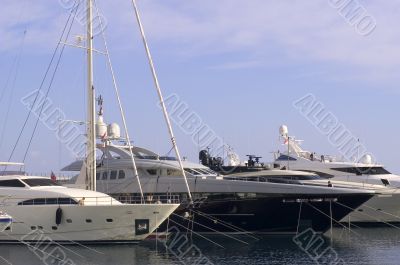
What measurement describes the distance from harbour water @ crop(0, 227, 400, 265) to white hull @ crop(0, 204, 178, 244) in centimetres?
48

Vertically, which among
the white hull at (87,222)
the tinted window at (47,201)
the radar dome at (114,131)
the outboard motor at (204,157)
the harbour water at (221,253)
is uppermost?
the radar dome at (114,131)

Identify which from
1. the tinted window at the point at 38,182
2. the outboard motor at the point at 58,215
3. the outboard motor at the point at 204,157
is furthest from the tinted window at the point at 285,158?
the outboard motor at the point at 58,215

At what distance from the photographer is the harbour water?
2692cm

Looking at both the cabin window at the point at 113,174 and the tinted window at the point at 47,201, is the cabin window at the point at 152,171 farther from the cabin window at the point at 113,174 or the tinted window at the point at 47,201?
the tinted window at the point at 47,201

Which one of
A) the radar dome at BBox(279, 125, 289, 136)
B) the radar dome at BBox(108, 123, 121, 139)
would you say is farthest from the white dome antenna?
the radar dome at BBox(108, 123, 121, 139)

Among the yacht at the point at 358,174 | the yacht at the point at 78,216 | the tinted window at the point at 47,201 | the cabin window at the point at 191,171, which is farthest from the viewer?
the yacht at the point at 358,174

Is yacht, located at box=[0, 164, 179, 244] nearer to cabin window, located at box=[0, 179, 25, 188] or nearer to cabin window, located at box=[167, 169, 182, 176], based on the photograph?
cabin window, located at box=[0, 179, 25, 188]

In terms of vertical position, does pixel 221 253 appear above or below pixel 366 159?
below

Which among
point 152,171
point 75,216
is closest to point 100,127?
point 152,171

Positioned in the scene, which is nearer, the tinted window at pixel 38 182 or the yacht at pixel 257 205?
the tinted window at pixel 38 182

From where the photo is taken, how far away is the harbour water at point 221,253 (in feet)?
88.3

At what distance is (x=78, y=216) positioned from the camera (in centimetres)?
2983

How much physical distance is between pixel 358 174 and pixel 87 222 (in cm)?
2238

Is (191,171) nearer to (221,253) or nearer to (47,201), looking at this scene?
(221,253)
